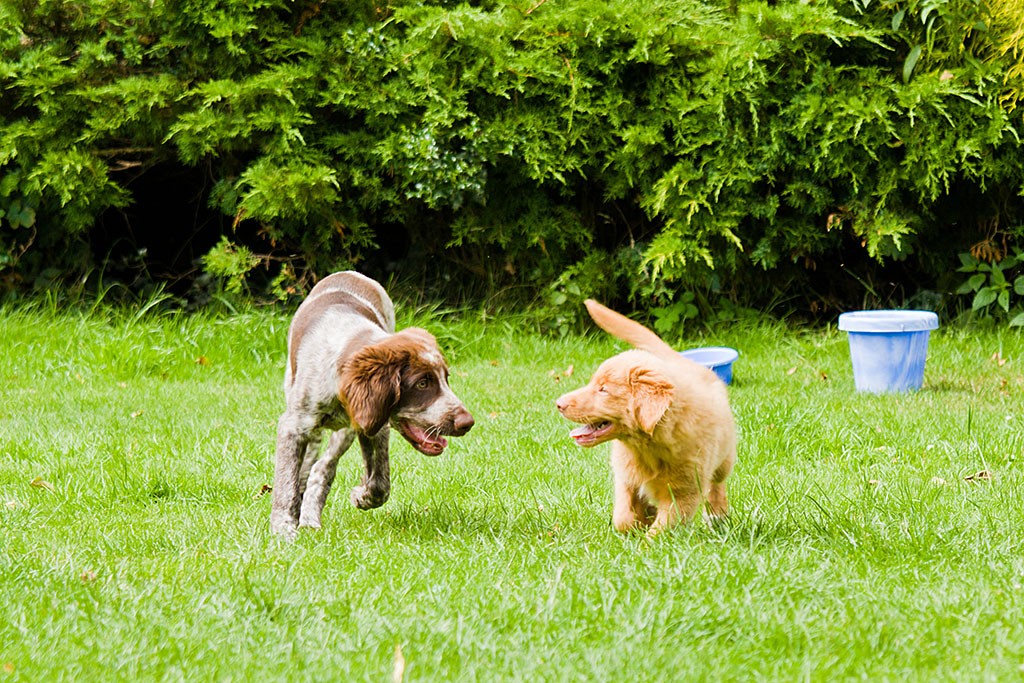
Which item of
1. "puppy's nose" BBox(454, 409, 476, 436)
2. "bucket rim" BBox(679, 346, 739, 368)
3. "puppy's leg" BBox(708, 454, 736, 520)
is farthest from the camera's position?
"bucket rim" BBox(679, 346, 739, 368)

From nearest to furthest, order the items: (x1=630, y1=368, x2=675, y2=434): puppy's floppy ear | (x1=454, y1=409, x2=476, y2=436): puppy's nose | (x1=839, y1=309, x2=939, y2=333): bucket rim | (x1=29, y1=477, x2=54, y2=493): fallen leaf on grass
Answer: (x1=630, y1=368, x2=675, y2=434): puppy's floppy ear → (x1=454, y1=409, x2=476, y2=436): puppy's nose → (x1=29, y1=477, x2=54, y2=493): fallen leaf on grass → (x1=839, y1=309, x2=939, y2=333): bucket rim

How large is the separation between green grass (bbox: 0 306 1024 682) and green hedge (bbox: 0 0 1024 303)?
6.54 feet

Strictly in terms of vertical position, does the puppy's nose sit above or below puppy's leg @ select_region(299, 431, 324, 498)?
above

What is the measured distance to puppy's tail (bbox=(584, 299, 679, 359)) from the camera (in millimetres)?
4504

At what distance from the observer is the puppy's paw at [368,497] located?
453 cm

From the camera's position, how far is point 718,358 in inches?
298

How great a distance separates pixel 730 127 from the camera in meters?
8.41

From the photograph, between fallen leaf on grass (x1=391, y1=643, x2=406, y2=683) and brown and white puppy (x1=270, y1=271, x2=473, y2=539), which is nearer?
fallen leaf on grass (x1=391, y1=643, x2=406, y2=683)

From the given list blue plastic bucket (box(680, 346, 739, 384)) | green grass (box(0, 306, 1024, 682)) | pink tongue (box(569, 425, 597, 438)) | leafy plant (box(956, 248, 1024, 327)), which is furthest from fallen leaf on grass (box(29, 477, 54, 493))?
leafy plant (box(956, 248, 1024, 327))

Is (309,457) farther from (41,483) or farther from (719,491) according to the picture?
(719,491)

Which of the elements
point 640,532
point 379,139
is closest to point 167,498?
point 640,532

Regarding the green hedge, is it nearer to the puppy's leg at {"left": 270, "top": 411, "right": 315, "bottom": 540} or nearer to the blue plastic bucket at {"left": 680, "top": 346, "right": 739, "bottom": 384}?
the blue plastic bucket at {"left": 680, "top": 346, "right": 739, "bottom": 384}

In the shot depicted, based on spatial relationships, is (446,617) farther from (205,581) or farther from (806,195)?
(806,195)

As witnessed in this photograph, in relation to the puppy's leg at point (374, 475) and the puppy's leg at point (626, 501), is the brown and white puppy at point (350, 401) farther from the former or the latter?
the puppy's leg at point (626, 501)
